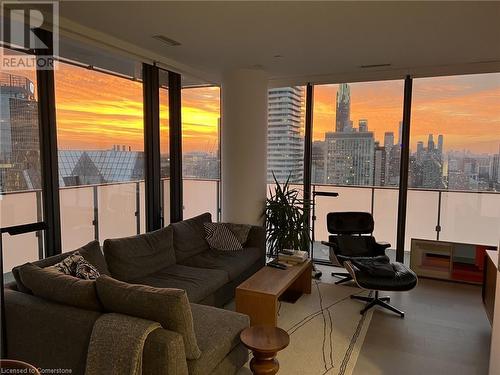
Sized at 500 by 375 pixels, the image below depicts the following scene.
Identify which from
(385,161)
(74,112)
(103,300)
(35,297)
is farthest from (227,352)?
(385,161)

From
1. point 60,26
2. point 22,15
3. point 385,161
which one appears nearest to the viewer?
point 22,15

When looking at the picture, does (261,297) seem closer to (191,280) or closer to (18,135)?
(191,280)

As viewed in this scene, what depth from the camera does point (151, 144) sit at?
14.2 feet

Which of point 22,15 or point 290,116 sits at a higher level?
point 22,15

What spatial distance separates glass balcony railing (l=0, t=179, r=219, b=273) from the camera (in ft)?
9.94

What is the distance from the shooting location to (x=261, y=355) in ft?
7.55

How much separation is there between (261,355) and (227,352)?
0.23 m

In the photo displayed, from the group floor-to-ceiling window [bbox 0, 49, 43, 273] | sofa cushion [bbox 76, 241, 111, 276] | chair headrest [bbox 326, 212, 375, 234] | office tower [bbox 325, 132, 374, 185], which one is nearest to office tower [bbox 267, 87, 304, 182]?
office tower [bbox 325, 132, 374, 185]

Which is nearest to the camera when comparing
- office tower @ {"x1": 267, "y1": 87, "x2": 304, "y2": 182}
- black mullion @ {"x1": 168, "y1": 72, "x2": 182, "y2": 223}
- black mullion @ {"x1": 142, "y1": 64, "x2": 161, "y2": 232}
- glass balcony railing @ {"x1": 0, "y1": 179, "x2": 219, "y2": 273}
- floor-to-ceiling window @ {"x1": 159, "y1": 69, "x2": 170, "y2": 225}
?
glass balcony railing @ {"x1": 0, "y1": 179, "x2": 219, "y2": 273}

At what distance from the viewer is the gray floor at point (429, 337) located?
274 centimetres

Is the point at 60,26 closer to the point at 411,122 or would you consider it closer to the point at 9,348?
the point at 9,348

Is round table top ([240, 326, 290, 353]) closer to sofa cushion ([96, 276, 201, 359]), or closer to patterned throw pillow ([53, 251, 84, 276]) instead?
sofa cushion ([96, 276, 201, 359])

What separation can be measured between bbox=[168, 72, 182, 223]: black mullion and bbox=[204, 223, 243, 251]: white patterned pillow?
1.96 ft

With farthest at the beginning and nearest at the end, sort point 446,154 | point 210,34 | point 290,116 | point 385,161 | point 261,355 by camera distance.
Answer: point 290,116
point 385,161
point 446,154
point 210,34
point 261,355
